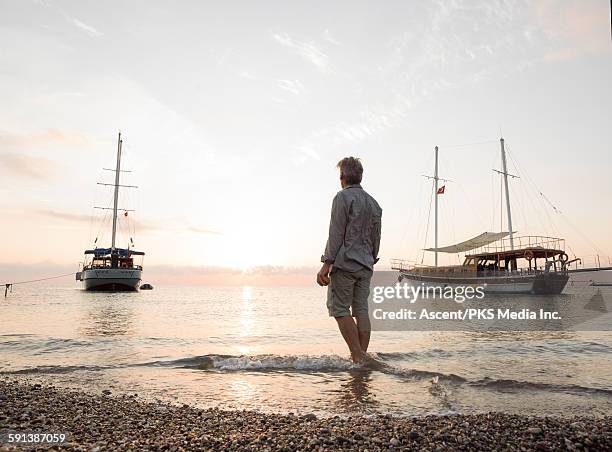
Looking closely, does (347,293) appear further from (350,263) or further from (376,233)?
(376,233)

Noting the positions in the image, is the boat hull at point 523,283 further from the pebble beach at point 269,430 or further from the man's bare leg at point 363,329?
the pebble beach at point 269,430

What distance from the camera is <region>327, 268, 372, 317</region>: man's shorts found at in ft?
17.9

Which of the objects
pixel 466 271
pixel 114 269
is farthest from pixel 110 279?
pixel 466 271

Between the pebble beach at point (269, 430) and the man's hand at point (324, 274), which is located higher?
the man's hand at point (324, 274)

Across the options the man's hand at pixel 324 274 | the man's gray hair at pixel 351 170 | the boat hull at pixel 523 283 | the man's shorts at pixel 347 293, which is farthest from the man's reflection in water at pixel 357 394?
the boat hull at pixel 523 283

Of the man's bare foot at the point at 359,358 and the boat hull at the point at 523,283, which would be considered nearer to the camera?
the man's bare foot at the point at 359,358

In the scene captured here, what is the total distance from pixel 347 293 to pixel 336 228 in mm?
885

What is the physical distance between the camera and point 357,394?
461 centimetres

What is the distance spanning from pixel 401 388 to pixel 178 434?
2.86 metres

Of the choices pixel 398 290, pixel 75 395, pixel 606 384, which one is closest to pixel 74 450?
pixel 75 395

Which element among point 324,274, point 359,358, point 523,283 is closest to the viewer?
point 324,274

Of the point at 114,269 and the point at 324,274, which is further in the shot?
the point at 114,269

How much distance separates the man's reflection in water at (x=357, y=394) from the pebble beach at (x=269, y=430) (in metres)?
0.49

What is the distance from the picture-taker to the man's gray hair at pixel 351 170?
5867 millimetres
